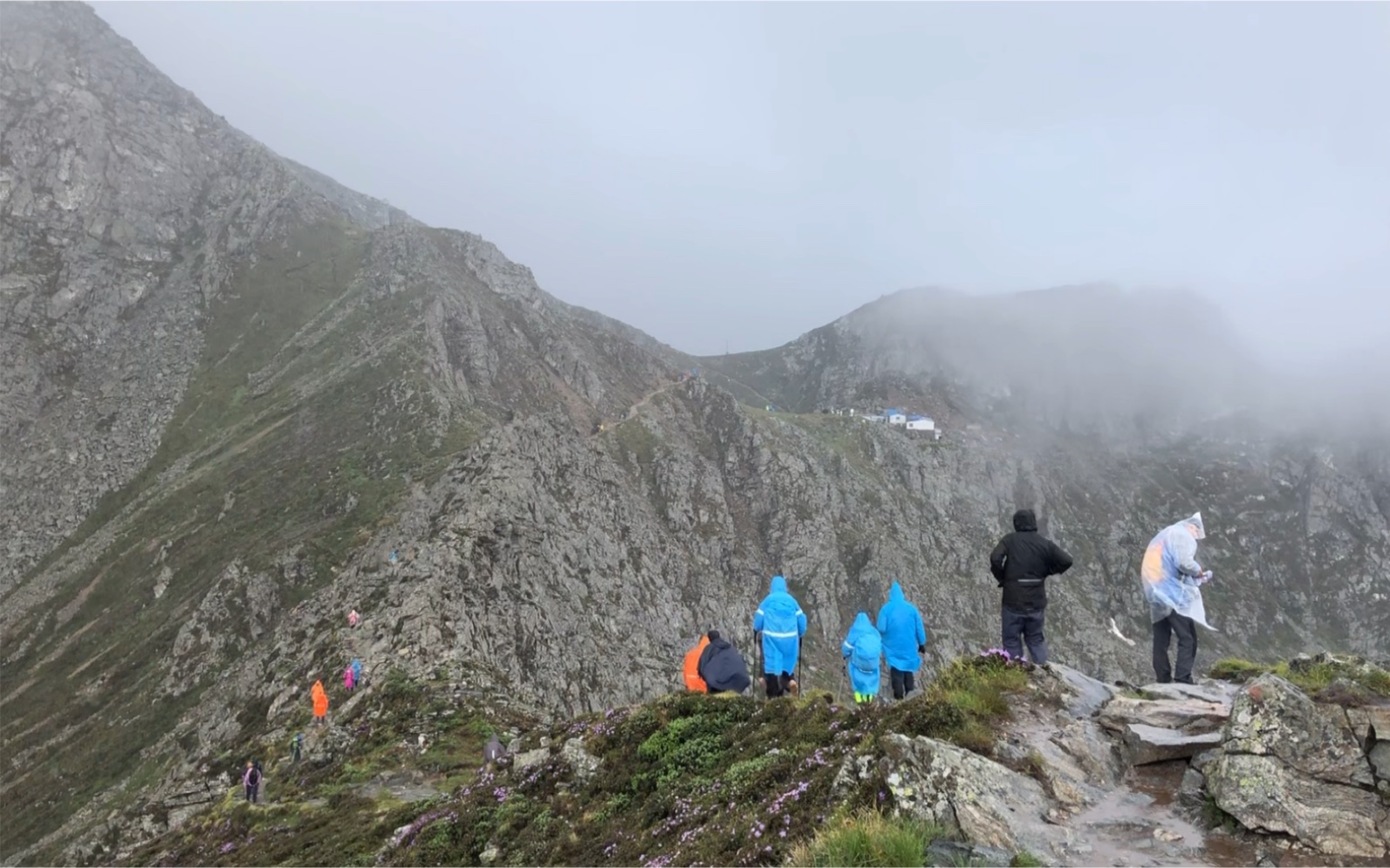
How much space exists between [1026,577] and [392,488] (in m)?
57.0

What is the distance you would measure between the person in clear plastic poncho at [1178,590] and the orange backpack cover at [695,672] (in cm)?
929

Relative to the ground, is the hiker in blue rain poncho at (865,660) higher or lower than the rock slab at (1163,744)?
lower

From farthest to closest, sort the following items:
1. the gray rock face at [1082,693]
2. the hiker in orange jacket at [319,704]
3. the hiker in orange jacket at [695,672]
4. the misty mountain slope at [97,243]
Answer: the misty mountain slope at [97,243], the hiker in orange jacket at [319,704], the hiker in orange jacket at [695,672], the gray rock face at [1082,693]

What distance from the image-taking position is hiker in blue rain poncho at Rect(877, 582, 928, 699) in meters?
16.3

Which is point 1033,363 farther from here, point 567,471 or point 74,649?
point 74,649

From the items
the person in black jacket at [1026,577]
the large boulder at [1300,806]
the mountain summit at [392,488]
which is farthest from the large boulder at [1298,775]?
the mountain summit at [392,488]

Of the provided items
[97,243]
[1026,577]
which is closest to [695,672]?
[1026,577]

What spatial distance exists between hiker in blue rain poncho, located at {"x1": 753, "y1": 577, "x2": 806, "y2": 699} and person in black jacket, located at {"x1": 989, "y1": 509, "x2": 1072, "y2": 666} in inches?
198

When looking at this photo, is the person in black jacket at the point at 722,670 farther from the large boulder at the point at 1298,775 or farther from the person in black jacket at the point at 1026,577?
the large boulder at the point at 1298,775

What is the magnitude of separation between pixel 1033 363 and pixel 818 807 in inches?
8180

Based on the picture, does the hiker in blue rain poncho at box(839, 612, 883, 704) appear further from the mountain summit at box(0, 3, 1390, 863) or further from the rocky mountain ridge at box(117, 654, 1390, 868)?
the mountain summit at box(0, 3, 1390, 863)

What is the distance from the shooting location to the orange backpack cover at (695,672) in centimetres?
1556

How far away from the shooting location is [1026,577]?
1341cm

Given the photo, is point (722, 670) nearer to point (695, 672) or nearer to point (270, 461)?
point (695, 672)
